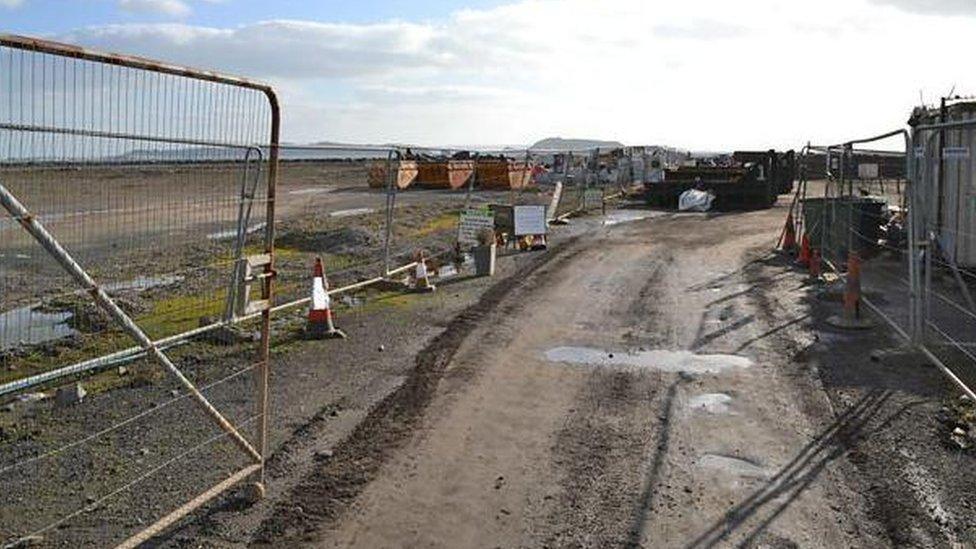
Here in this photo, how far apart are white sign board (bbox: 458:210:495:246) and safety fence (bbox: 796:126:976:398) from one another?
5.33 metres

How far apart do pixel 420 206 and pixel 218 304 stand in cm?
1971

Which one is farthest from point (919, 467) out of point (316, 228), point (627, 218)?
point (627, 218)

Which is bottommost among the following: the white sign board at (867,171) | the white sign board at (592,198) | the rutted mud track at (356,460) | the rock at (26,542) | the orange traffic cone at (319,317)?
the rock at (26,542)

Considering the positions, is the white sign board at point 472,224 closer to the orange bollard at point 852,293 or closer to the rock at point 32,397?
the orange bollard at point 852,293

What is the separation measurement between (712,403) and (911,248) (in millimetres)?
2875

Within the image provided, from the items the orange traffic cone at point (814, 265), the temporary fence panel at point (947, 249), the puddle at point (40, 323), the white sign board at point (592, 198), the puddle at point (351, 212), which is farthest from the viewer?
the white sign board at point (592, 198)

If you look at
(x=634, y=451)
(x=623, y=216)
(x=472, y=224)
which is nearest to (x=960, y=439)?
(x=634, y=451)

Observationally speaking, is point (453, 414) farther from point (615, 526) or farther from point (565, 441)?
point (615, 526)

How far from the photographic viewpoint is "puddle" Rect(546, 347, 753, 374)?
29.4 feet

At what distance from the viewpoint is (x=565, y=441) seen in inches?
267

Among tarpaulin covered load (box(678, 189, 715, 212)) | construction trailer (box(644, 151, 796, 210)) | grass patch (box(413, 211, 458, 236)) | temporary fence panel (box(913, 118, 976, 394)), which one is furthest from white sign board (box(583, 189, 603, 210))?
temporary fence panel (box(913, 118, 976, 394))

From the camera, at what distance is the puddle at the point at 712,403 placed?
295 inches

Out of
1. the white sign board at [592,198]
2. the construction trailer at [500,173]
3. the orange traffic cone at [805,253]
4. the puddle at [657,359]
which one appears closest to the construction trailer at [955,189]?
the orange traffic cone at [805,253]

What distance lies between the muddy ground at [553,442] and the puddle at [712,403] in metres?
0.03
